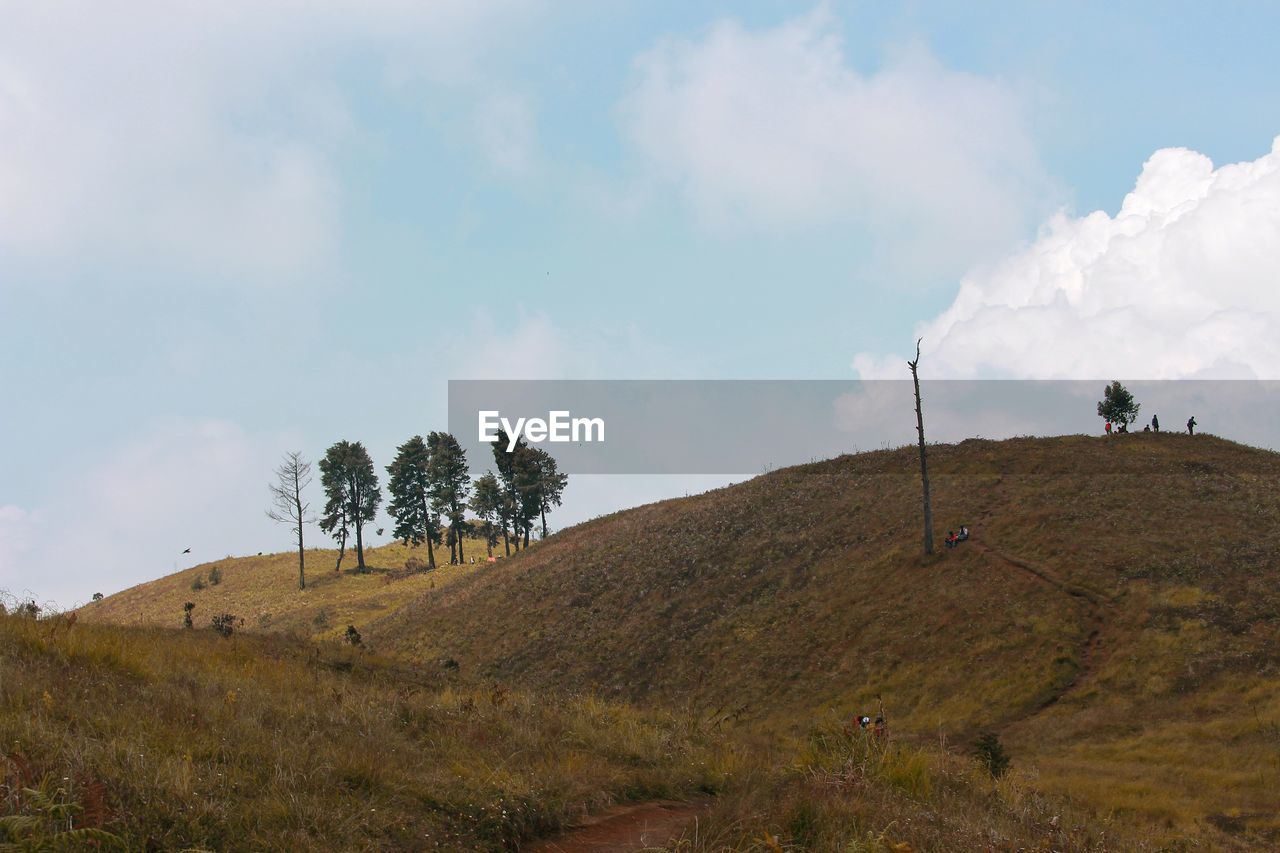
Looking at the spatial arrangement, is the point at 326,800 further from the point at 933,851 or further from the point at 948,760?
the point at 948,760

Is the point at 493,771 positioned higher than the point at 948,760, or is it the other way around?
the point at 493,771

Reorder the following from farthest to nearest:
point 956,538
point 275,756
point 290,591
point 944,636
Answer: point 290,591
point 956,538
point 944,636
point 275,756

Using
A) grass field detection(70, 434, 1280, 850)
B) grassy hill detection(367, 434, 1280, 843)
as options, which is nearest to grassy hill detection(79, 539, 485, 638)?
grass field detection(70, 434, 1280, 850)

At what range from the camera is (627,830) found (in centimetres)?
939

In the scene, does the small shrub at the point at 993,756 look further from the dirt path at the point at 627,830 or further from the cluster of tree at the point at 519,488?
the cluster of tree at the point at 519,488

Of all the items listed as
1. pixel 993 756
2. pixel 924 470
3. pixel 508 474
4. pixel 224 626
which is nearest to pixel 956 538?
pixel 924 470

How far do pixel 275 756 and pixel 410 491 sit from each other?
9766 centimetres

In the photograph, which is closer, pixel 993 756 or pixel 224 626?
pixel 224 626

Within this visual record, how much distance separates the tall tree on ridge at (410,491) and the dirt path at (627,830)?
95685 millimetres

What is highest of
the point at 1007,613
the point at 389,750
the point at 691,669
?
the point at 389,750

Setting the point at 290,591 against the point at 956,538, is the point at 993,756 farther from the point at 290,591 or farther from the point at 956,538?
the point at 290,591

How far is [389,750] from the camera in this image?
32.1 ft

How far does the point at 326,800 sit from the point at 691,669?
119 feet

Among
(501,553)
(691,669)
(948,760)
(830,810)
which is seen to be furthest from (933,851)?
(501,553)
